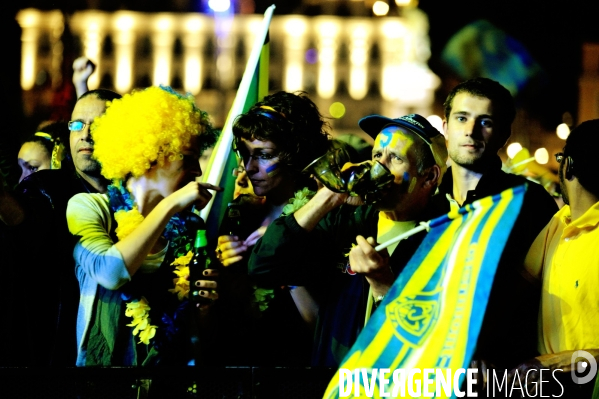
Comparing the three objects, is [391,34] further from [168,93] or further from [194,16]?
[168,93]

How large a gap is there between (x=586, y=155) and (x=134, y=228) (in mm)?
2005

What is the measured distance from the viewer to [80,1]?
2195 inches

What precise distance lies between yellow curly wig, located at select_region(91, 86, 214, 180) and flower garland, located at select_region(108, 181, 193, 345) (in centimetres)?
17

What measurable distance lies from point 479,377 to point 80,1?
182 feet

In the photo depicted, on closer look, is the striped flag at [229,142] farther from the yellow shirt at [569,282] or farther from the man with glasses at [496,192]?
the yellow shirt at [569,282]

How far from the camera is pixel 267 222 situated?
4.52 metres

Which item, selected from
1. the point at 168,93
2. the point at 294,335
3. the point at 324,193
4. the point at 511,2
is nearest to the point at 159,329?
the point at 294,335

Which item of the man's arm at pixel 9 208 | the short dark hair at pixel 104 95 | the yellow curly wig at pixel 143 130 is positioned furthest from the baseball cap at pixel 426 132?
the man's arm at pixel 9 208

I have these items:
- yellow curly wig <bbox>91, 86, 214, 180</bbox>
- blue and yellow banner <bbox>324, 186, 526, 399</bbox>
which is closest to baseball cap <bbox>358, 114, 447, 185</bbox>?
blue and yellow banner <bbox>324, 186, 526, 399</bbox>

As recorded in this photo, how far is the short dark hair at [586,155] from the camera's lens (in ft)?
12.3

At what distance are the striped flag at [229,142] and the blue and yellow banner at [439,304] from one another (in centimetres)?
131

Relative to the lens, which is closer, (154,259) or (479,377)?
(479,377)

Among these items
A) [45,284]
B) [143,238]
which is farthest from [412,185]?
[45,284]

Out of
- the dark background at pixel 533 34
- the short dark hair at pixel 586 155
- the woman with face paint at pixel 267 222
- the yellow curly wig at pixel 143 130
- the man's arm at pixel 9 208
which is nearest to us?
the short dark hair at pixel 586 155
